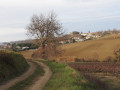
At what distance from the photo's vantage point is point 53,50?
177 ft

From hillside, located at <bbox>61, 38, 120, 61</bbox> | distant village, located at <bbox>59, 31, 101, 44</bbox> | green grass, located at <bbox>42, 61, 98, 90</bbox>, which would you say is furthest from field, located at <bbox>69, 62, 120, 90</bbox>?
distant village, located at <bbox>59, 31, 101, 44</bbox>

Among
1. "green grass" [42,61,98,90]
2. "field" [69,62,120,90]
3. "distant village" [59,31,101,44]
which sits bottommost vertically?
"field" [69,62,120,90]

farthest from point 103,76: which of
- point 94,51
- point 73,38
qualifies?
→ point 73,38

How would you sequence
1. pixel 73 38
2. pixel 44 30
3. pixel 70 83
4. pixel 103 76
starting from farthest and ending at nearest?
pixel 73 38
pixel 44 30
pixel 103 76
pixel 70 83

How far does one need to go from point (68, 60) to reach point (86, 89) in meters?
38.7

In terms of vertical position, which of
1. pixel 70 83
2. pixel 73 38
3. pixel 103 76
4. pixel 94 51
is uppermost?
pixel 73 38

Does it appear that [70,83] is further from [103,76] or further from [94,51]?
[94,51]

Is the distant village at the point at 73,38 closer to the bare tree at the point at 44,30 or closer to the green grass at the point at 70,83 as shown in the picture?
the bare tree at the point at 44,30

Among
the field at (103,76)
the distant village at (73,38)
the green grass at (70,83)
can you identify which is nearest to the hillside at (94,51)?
the distant village at (73,38)

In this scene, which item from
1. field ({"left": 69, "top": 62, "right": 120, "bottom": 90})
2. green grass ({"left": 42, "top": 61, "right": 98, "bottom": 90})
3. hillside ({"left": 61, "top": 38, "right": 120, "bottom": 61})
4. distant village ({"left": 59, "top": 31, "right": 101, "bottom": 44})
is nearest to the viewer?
green grass ({"left": 42, "top": 61, "right": 98, "bottom": 90})

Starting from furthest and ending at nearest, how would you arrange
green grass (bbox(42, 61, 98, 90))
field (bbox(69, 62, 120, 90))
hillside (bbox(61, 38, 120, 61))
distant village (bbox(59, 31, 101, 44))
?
distant village (bbox(59, 31, 101, 44)), hillside (bbox(61, 38, 120, 61)), field (bbox(69, 62, 120, 90)), green grass (bbox(42, 61, 98, 90))

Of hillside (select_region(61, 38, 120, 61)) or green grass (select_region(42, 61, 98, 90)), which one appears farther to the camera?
hillside (select_region(61, 38, 120, 61))

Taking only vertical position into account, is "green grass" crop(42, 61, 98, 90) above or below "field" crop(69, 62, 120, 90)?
above

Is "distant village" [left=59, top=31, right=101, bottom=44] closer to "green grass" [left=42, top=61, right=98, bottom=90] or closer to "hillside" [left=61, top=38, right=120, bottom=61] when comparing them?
"hillside" [left=61, top=38, right=120, bottom=61]
